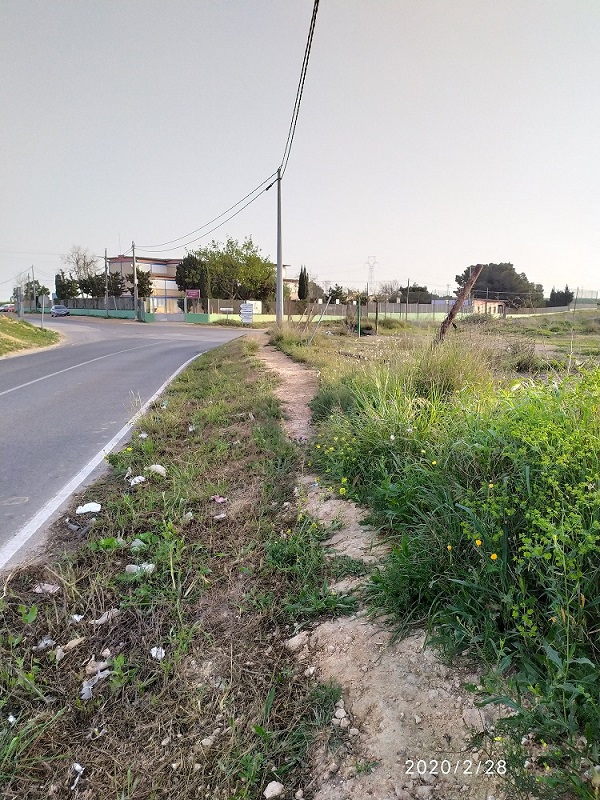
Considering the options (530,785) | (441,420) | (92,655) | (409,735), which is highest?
(441,420)

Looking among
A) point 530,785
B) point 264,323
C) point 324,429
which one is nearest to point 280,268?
point 324,429

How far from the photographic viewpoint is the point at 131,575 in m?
3.08

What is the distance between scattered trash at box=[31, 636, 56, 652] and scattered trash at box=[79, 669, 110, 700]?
0.35 meters

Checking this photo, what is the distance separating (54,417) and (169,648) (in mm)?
5910

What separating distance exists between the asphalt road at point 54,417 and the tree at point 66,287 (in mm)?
66156

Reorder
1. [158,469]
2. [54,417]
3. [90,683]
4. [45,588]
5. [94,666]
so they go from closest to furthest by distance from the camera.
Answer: [90,683] → [94,666] → [45,588] → [158,469] → [54,417]

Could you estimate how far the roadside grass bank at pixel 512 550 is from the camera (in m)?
1.56

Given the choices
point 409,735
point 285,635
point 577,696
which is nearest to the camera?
point 577,696

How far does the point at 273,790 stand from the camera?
1.77 metres

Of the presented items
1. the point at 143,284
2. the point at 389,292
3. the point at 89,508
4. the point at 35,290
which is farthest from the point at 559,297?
the point at 35,290

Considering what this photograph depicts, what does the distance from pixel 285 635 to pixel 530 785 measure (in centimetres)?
137

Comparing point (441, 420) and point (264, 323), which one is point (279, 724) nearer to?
point (441, 420)

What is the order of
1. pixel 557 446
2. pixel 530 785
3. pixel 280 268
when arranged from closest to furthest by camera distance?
pixel 530 785
pixel 557 446
pixel 280 268

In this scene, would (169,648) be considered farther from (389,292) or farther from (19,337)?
(389,292)
